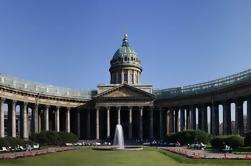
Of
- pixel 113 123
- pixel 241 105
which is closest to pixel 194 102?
pixel 241 105

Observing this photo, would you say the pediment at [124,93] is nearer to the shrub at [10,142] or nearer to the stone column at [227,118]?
the stone column at [227,118]

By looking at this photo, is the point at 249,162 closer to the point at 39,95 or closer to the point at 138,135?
the point at 39,95

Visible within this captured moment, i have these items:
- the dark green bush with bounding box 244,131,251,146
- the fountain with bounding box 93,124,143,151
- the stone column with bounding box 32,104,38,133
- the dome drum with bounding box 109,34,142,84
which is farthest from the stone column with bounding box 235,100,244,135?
the dome drum with bounding box 109,34,142,84

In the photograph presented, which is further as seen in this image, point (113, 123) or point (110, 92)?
point (113, 123)

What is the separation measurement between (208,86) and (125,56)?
4386 cm

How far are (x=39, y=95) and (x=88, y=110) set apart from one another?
69.8 ft

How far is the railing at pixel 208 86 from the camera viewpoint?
9437 cm

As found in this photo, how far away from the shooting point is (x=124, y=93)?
124250mm

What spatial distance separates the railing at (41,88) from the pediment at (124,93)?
668cm

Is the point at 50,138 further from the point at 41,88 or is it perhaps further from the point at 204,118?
the point at 204,118

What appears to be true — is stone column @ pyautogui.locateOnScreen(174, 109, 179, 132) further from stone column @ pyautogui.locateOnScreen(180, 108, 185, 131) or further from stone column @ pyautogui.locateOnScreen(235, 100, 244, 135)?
stone column @ pyautogui.locateOnScreen(235, 100, 244, 135)

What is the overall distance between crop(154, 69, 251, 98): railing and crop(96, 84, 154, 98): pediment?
249 inches

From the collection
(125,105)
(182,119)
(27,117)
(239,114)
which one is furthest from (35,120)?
(239,114)

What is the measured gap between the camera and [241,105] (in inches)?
3814
